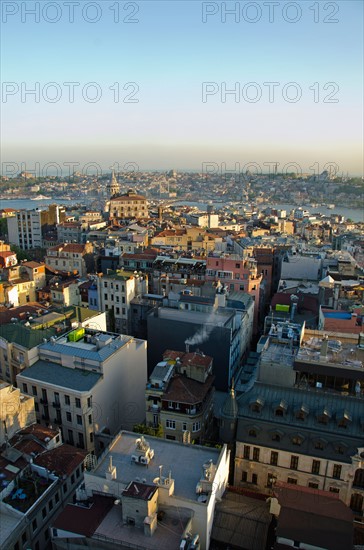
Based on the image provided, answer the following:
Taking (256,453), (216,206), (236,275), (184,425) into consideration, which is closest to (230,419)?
(256,453)

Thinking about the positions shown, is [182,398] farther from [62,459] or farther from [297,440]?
[62,459]

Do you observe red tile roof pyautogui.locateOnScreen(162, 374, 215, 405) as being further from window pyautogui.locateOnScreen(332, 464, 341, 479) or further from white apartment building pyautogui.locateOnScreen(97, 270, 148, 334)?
white apartment building pyautogui.locateOnScreen(97, 270, 148, 334)

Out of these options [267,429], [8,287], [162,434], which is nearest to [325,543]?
[267,429]

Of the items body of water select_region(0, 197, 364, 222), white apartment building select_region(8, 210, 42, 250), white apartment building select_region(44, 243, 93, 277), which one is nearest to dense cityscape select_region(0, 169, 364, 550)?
white apartment building select_region(44, 243, 93, 277)

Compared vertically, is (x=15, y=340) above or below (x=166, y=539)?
above

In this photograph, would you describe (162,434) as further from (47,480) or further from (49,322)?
(49,322)

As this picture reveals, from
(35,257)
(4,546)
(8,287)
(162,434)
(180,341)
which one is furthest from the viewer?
(35,257)
